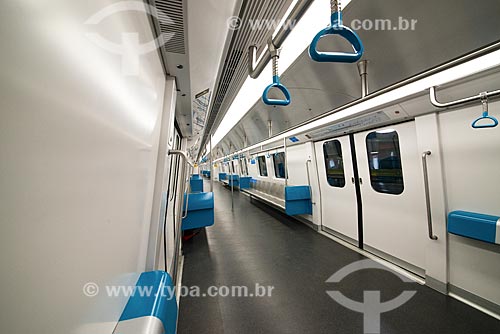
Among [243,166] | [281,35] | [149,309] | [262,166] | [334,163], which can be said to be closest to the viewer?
[149,309]

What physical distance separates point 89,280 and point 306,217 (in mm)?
4972

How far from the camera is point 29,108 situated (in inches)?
13.0

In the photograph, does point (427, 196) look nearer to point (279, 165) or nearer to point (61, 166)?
point (61, 166)

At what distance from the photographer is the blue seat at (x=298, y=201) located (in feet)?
15.0

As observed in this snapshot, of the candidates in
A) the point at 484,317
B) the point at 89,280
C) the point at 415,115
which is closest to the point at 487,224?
the point at 484,317

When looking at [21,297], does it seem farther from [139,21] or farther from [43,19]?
[139,21]

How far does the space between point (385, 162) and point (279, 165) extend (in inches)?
155

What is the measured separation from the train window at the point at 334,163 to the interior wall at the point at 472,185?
172 centimetres

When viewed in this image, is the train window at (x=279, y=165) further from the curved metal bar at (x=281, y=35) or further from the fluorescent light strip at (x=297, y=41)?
the curved metal bar at (x=281, y=35)

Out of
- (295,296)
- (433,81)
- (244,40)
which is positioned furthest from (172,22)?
(295,296)

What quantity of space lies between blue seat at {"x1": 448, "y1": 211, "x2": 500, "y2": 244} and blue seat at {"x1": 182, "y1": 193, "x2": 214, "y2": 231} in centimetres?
326

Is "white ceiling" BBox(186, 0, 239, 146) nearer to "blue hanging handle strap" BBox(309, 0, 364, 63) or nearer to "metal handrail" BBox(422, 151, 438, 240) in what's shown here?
"blue hanging handle strap" BBox(309, 0, 364, 63)

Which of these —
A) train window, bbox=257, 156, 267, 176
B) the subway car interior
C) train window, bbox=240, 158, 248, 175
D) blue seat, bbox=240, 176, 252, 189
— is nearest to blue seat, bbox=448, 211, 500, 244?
the subway car interior

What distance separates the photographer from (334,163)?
4.04 meters
